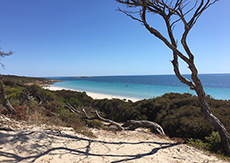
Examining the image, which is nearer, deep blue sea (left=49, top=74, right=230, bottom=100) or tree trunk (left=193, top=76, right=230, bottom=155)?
tree trunk (left=193, top=76, right=230, bottom=155)

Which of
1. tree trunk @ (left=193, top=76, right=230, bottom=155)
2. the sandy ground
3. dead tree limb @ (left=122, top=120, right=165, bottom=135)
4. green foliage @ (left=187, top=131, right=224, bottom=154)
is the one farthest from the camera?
dead tree limb @ (left=122, top=120, right=165, bottom=135)

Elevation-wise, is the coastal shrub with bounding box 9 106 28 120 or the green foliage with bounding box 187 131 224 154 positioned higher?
the coastal shrub with bounding box 9 106 28 120

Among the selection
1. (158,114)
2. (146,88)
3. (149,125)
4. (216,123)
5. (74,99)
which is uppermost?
(216,123)

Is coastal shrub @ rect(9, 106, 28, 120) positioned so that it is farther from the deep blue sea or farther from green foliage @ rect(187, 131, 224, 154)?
the deep blue sea

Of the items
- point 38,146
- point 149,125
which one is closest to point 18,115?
point 38,146

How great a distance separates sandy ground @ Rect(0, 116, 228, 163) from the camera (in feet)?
10.7

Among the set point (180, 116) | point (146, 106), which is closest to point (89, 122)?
point (146, 106)

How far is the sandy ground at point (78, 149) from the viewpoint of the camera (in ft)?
10.7

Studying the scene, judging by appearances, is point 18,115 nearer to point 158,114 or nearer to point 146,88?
point 158,114

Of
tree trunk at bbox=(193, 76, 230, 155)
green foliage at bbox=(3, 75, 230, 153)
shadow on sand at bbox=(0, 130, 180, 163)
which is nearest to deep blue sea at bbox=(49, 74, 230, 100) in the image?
green foliage at bbox=(3, 75, 230, 153)

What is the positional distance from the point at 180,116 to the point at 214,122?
223 centimetres

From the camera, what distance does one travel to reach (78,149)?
392 centimetres

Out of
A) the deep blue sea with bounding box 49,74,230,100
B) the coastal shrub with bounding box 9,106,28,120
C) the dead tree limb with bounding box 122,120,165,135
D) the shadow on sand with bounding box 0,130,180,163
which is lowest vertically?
the deep blue sea with bounding box 49,74,230,100

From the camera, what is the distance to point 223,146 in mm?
4496
